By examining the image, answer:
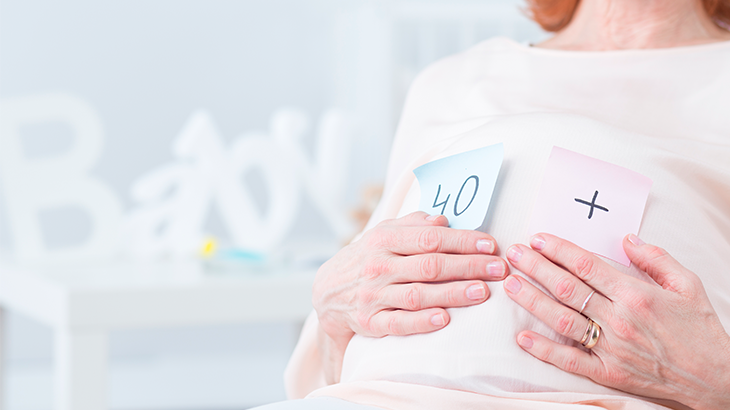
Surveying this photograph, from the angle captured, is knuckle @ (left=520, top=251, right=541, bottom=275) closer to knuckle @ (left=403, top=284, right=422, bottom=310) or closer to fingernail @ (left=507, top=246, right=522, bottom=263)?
fingernail @ (left=507, top=246, right=522, bottom=263)

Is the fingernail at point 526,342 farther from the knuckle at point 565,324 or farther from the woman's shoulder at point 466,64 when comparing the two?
the woman's shoulder at point 466,64

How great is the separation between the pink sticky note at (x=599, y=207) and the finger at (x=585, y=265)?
3cm

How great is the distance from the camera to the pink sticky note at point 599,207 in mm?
683

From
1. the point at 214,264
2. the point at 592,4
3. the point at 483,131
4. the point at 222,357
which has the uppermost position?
the point at 592,4

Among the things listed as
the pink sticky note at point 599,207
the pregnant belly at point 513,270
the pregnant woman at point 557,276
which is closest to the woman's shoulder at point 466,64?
the pregnant woman at point 557,276

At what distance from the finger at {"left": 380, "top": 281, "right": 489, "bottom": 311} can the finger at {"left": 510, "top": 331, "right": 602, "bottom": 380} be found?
57 millimetres

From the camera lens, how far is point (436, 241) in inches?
27.9

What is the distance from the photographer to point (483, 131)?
80cm

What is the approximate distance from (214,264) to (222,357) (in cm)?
164

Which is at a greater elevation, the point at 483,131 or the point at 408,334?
the point at 483,131

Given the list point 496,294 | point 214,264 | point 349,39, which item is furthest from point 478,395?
point 349,39

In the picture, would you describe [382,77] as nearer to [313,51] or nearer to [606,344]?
[313,51]

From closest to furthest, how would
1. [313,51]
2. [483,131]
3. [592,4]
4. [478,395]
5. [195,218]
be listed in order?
[478,395], [483,131], [592,4], [195,218], [313,51]

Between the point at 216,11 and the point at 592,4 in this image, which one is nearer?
the point at 592,4
